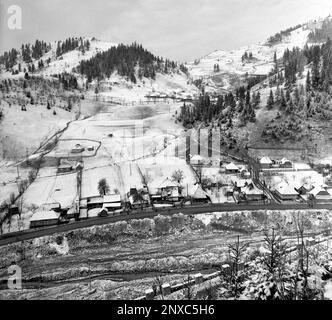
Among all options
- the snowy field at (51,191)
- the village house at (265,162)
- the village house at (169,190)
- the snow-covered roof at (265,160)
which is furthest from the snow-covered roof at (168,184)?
the snow-covered roof at (265,160)

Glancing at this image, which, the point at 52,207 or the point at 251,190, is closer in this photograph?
the point at 52,207

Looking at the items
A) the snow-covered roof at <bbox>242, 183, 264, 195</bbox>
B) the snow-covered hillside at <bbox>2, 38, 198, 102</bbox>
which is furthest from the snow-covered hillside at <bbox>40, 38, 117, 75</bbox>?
the snow-covered roof at <bbox>242, 183, 264, 195</bbox>

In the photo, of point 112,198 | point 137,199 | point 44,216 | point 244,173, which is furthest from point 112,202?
point 244,173

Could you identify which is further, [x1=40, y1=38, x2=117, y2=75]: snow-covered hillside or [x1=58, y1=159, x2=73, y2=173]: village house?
[x1=40, y1=38, x2=117, y2=75]: snow-covered hillside

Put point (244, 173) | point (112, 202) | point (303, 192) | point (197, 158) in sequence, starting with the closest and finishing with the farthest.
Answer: point (112, 202) < point (303, 192) < point (244, 173) < point (197, 158)

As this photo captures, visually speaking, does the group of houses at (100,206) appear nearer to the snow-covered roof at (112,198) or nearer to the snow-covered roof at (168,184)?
the snow-covered roof at (112,198)

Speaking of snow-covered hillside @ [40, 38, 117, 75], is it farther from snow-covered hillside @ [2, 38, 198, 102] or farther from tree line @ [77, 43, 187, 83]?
tree line @ [77, 43, 187, 83]

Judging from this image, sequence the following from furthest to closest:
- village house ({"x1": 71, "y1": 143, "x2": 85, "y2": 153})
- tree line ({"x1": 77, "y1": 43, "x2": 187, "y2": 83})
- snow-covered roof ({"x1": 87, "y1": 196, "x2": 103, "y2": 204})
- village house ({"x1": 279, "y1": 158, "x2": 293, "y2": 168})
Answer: tree line ({"x1": 77, "y1": 43, "x2": 187, "y2": 83}), village house ({"x1": 71, "y1": 143, "x2": 85, "y2": 153}), village house ({"x1": 279, "y1": 158, "x2": 293, "y2": 168}), snow-covered roof ({"x1": 87, "y1": 196, "x2": 103, "y2": 204})

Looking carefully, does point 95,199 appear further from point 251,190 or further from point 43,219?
point 251,190
